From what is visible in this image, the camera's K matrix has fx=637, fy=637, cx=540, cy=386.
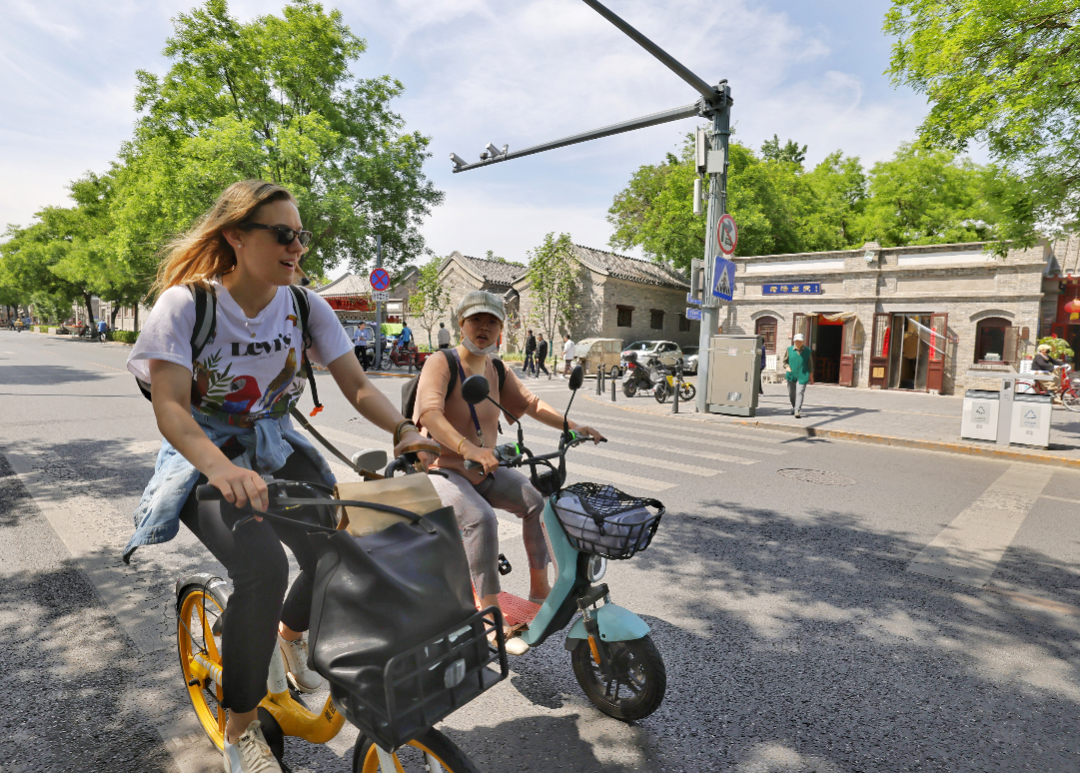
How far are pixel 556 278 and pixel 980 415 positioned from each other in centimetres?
2412

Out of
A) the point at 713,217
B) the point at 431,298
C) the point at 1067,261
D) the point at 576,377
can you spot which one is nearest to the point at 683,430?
the point at 713,217

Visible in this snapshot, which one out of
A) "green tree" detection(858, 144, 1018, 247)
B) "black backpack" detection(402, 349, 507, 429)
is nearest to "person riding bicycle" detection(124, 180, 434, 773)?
"black backpack" detection(402, 349, 507, 429)

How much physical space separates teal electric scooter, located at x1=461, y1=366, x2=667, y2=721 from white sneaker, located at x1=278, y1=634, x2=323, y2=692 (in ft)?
3.05

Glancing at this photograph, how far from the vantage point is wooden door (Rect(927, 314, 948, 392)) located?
21.5 metres

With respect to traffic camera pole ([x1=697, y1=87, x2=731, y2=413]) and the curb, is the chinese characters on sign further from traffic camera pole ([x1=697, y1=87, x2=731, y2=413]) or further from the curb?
the curb

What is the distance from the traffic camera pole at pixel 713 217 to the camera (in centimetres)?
1084

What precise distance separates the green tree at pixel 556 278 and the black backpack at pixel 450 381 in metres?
29.1

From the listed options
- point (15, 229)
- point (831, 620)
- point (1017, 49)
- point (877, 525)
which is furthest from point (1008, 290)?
point (15, 229)

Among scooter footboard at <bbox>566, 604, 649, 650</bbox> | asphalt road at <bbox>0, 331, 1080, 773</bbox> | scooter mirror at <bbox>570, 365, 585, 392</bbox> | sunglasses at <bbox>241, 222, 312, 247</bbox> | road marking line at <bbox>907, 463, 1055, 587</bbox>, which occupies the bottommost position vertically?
asphalt road at <bbox>0, 331, 1080, 773</bbox>

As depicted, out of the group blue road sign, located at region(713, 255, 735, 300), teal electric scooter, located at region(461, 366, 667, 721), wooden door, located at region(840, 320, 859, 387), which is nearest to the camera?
teal electric scooter, located at region(461, 366, 667, 721)

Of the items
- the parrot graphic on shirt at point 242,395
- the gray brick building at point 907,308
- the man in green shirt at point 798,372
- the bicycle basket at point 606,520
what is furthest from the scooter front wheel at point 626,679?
the gray brick building at point 907,308

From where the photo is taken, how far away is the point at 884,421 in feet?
41.0

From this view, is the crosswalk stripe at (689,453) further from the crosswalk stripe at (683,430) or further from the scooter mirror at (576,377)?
the scooter mirror at (576,377)

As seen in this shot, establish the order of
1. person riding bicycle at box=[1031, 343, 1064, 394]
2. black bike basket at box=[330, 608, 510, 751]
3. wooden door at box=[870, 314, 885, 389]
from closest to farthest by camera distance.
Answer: black bike basket at box=[330, 608, 510, 751]
person riding bicycle at box=[1031, 343, 1064, 394]
wooden door at box=[870, 314, 885, 389]
